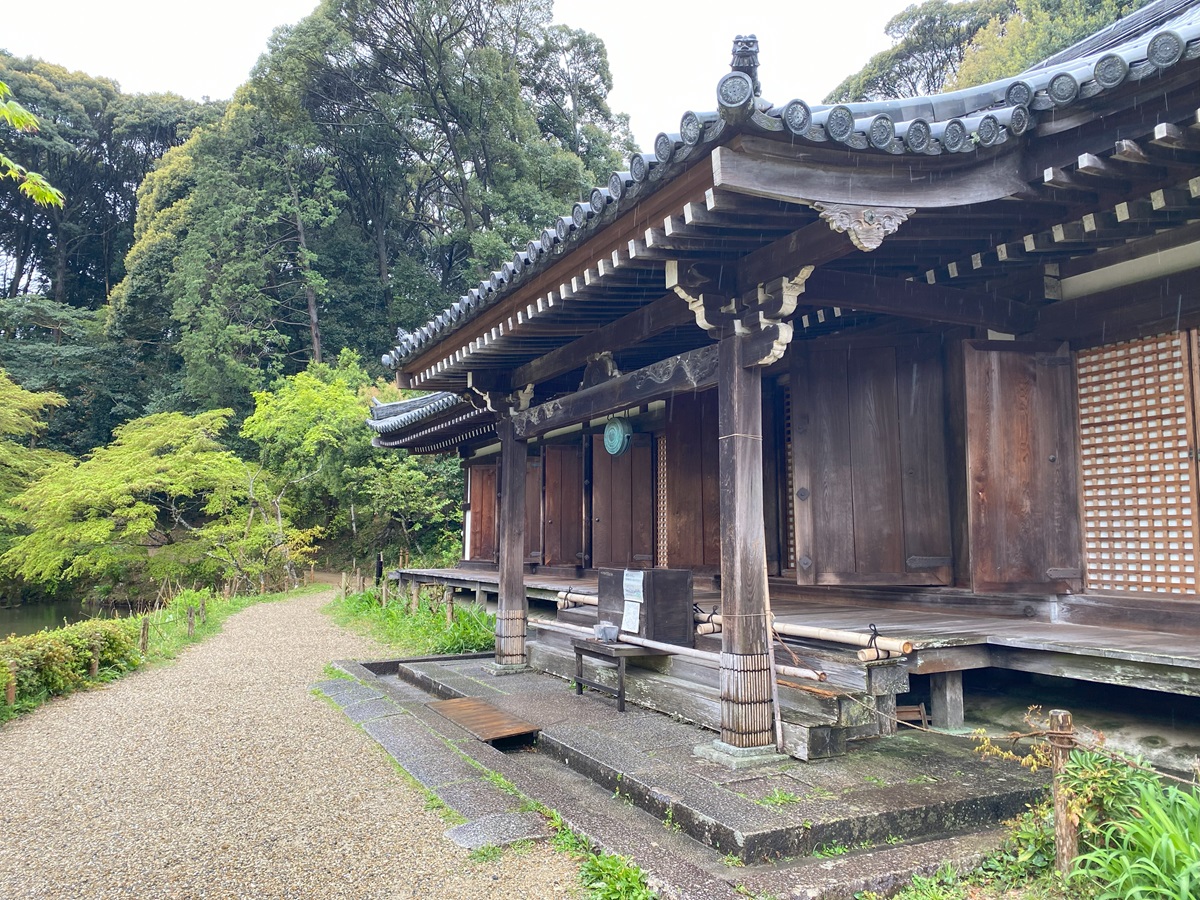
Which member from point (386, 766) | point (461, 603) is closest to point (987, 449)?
point (386, 766)

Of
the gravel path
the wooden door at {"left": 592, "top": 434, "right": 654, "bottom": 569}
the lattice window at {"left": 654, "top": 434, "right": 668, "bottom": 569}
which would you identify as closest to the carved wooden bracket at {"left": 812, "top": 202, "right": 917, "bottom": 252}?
the gravel path

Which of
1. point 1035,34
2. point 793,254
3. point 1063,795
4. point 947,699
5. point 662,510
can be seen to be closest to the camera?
point 1063,795

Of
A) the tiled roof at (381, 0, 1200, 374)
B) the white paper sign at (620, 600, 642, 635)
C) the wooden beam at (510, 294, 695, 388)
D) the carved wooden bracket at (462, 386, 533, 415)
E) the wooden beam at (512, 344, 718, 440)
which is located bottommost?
the white paper sign at (620, 600, 642, 635)

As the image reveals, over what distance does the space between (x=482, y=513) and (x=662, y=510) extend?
6099 millimetres

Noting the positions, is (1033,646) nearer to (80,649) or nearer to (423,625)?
(423,625)

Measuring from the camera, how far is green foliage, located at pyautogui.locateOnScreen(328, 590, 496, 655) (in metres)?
9.86

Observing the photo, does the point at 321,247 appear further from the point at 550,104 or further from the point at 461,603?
the point at 461,603

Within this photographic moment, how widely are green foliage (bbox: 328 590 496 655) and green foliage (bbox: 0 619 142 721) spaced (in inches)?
130

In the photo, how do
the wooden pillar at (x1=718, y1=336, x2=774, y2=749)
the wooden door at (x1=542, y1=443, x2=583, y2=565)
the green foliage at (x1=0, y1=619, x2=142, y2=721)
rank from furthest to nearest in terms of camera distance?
1. the wooden door at (x1=542, y1=443, x2=583, y2=565)
2. the green foliage at (x1=0, y1=619, x2=142, y2=721)
3. the wooden pillar at (x1=718, y1=336, x2=774, y2=749)

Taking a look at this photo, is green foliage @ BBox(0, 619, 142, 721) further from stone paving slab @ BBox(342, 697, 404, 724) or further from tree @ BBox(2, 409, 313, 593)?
tree @ BBox(2, 409, 313, 593)

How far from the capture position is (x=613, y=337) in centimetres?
604

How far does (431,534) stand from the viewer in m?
23.2

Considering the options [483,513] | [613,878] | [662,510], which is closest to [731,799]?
[613,878]

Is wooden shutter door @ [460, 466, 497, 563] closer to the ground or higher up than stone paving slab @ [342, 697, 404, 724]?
higher up
